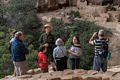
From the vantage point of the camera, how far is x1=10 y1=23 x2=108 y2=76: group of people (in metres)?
7.71

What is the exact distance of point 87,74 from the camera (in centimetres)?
715

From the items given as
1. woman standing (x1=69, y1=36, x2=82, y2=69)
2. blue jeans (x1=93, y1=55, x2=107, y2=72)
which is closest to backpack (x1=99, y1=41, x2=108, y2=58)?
blue jeans (x1=93, y1=55, x2=107, y2=72)

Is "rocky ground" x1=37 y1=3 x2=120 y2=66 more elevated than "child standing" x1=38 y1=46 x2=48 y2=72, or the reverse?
"child standing" x1=38 y1=46 x2=48 y2=72

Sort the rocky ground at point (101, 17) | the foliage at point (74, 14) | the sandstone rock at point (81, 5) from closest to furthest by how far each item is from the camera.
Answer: the rocky ground at point (101, 17) < the foliage at point (74, 14) < the sandstone rock at point (81, 5)

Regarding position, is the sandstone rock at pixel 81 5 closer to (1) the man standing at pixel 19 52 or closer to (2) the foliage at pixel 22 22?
(2) the foliage at pixel 22 22

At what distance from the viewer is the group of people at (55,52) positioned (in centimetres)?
771

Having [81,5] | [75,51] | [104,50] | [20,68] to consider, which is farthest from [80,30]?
[20,68]

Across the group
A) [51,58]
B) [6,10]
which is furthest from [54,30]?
[51,58]

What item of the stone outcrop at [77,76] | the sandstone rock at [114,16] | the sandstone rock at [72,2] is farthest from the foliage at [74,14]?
the stone outcrop at [77,76]

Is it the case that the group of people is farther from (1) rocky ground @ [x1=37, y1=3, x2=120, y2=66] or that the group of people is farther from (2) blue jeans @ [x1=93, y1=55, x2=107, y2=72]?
(1) rocky ground @ [x1=37, y1=3, x2=120, y2=66]

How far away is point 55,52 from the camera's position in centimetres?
779

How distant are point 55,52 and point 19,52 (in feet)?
2.38

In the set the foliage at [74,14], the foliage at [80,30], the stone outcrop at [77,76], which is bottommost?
the foliage at [80,30]

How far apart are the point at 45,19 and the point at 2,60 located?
19.4ft
